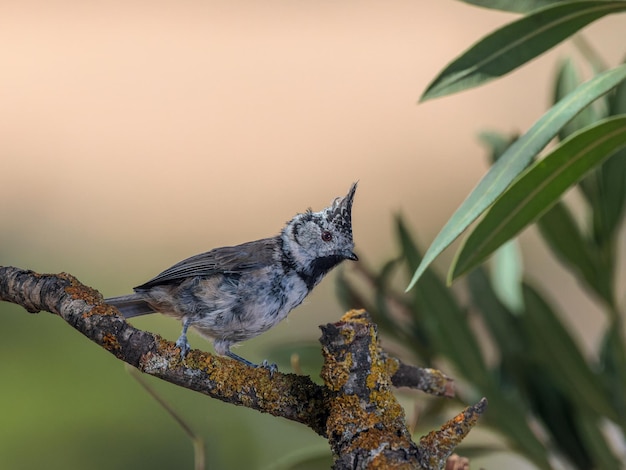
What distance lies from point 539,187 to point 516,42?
327 millimetres

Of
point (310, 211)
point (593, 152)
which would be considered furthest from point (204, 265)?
point (593, 152)

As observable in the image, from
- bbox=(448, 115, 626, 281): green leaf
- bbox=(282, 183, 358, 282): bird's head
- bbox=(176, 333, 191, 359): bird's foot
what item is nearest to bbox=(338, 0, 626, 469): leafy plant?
bbox=(448, 115, 626, 281): green leaf

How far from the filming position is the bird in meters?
0.99

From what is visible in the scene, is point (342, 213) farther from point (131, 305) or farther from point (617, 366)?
point (617, 366)

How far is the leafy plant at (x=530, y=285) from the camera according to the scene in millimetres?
1114

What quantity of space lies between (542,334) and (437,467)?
3.20 ft

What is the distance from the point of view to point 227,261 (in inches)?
42.5

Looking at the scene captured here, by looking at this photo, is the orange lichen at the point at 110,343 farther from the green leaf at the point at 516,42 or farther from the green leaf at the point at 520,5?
the green leaf at the point at 520,5

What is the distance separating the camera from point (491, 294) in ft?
6.31

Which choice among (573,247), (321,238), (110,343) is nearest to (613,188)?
(573,247)

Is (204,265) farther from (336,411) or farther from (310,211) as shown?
(336,411)

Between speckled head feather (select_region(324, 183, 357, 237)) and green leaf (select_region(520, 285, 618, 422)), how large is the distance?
0.89 metres

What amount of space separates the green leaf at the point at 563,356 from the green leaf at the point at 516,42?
23.4 inches

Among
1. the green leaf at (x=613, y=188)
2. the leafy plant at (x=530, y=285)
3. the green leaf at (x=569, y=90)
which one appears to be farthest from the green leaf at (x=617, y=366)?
the green leaf at (x=569, y=90)
